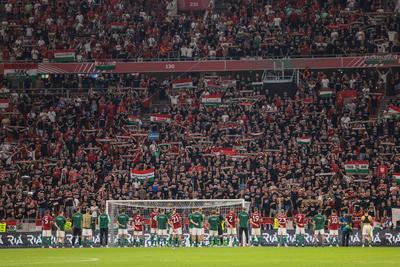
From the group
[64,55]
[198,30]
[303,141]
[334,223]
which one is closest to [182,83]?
[198,30]

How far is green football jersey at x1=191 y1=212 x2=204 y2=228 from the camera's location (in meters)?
41.8

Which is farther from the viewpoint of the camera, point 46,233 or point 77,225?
point 46,233

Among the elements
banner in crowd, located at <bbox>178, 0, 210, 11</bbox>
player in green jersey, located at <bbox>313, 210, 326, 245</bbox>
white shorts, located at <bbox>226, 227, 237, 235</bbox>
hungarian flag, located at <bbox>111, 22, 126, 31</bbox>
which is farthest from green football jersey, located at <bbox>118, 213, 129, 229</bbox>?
banner in crowd, located at <bbox>178, 0, 210, 11</bbox>

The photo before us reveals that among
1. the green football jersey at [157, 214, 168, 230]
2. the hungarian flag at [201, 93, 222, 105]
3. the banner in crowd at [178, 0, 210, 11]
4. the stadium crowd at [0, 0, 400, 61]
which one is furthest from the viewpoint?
the banner in crowd at [178, 0, 210, 11]

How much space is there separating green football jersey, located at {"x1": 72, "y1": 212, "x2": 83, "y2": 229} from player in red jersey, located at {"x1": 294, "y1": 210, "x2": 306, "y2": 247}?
9.87 m

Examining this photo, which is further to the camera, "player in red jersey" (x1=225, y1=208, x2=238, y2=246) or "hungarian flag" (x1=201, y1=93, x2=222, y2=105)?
"hungarian flag" (x1=201, y1=93, x2=222, y2=105)

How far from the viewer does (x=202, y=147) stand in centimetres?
5125

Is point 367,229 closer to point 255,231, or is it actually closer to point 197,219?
point 255,231

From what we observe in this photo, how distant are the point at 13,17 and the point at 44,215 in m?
20.3

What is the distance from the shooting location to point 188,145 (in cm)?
5197

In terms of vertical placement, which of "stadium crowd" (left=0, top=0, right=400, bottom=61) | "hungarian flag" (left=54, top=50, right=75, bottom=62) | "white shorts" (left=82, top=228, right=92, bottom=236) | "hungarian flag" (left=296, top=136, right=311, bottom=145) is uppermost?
"stadium crowd" (left=0, top=0, right=400, bottom=61)

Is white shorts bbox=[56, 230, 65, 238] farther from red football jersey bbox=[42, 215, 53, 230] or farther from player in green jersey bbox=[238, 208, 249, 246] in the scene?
player in green jersey bbox=[238, 208, 249, 246]

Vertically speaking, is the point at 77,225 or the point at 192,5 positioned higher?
the point at 192,5

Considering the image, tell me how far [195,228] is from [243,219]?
2.28 meters
